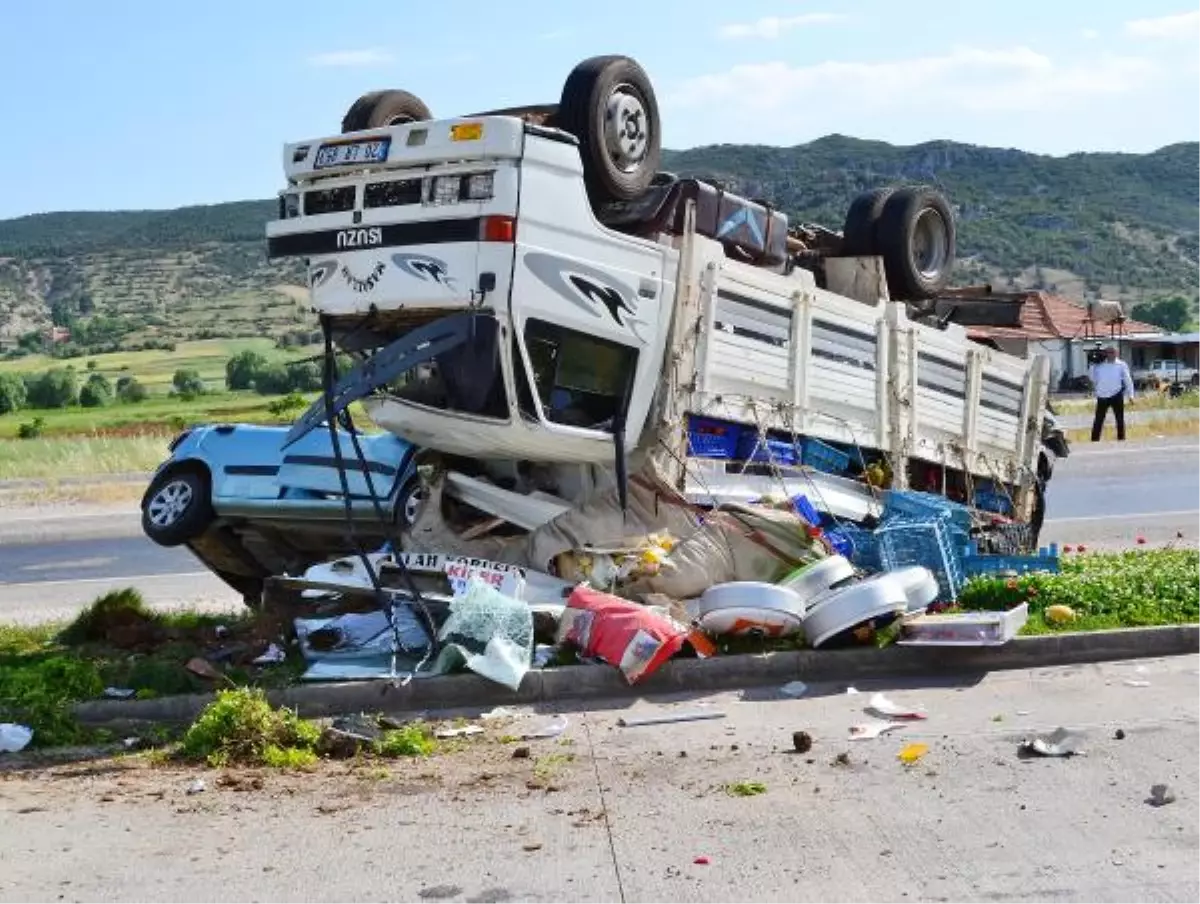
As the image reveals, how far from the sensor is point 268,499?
36.9ft

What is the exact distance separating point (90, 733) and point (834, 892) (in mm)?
4286

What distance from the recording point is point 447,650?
8.55 m

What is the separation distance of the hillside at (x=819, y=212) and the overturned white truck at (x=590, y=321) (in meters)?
98.2

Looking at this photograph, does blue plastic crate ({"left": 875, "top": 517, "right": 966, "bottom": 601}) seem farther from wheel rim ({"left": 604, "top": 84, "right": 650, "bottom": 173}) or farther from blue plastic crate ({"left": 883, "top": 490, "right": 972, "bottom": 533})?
wheel rim ({"left": 604, "top": 84, "right": 650, "bottom": 173})

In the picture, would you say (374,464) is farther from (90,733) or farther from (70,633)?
(90,733)

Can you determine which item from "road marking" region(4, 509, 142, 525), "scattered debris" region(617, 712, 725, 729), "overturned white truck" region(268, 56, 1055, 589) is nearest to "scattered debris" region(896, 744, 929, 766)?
"scattered debris" region(617, 712, 725, 729)

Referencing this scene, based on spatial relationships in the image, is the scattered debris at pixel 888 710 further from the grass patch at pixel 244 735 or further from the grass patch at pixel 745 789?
the grass patch at pixel 244 735

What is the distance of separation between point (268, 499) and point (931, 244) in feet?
16.4

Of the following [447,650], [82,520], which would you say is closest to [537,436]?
[447,650]

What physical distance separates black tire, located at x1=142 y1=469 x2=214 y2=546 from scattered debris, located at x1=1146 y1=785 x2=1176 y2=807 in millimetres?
7155

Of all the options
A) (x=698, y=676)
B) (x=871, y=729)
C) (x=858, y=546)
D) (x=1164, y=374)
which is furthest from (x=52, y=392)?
(x=871, y=729)

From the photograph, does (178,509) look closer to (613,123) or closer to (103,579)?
(103,579)

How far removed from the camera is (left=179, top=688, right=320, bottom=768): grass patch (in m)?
7.34

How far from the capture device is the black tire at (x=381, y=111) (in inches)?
397
